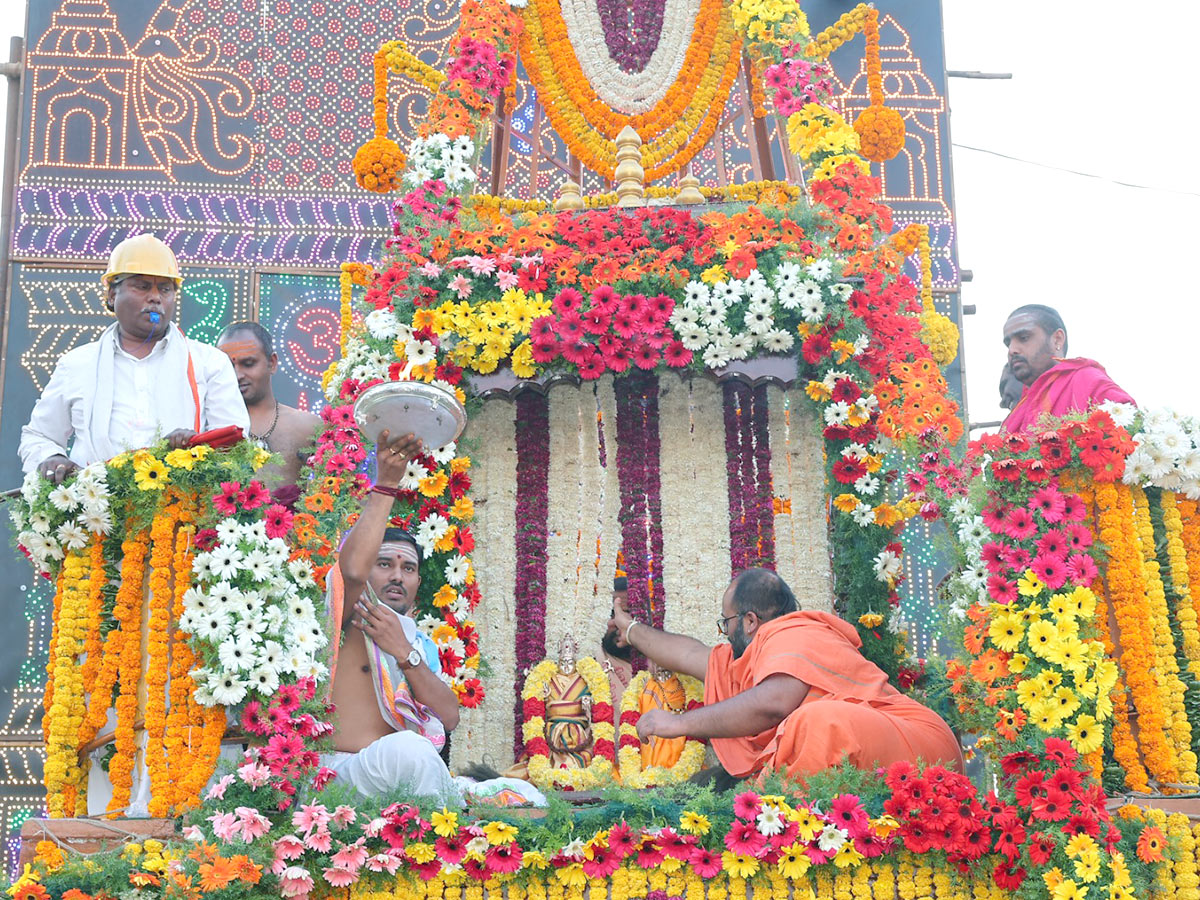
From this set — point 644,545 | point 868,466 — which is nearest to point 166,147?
point 644,545

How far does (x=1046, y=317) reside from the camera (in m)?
8.81

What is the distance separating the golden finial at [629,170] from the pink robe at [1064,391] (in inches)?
110

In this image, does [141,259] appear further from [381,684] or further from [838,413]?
[838,413]

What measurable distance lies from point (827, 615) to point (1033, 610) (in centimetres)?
140

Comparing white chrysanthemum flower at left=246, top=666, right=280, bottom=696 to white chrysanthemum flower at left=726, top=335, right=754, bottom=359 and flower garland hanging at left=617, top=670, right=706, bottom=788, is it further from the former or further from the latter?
white chrysanthemum flower at left=726, top=335, right=754, bottom=359

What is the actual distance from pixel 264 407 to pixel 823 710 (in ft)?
12.1

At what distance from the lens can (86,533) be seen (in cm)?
661

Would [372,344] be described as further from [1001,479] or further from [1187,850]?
[1187,850]

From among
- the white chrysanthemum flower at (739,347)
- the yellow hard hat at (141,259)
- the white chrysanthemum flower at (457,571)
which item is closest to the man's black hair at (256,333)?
the yellow hard hat at (141,259)

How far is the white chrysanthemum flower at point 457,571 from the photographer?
8.53 meters

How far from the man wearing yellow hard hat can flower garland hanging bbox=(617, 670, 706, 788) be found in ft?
8.91

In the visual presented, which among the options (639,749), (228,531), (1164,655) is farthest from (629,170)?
(1164,655)

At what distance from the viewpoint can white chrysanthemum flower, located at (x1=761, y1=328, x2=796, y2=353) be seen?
896cm

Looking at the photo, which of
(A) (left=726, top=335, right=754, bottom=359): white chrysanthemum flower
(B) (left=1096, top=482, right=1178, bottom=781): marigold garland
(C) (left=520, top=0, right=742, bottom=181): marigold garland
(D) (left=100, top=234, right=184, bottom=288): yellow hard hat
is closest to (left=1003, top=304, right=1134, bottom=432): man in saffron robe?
(B) (left=1096, top=482, right=1178, bottom=781): marigold garland
